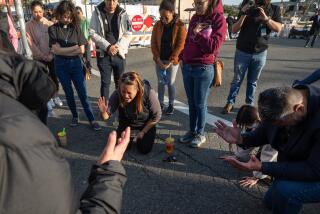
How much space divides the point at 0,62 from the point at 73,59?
301cm

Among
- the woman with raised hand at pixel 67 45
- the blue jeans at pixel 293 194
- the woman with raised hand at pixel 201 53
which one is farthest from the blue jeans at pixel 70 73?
the blue jeans at pixel 293 194

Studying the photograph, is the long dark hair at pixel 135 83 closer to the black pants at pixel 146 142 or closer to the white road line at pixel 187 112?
the black pants at pixel 146 142

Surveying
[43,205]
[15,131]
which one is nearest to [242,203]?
[43,205]

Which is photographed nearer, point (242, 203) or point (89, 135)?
point (242, 203)

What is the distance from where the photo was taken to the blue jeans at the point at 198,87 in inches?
127

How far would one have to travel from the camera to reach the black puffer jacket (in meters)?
0.76

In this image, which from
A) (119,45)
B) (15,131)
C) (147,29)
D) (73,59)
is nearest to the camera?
(15,131)

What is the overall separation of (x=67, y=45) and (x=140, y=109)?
133 centimetres

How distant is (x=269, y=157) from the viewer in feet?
8.68

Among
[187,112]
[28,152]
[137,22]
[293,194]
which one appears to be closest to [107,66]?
[187,112]

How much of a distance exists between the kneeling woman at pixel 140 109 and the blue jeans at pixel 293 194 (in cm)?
161

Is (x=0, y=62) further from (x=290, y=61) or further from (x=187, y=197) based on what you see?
(x=290, y=61)

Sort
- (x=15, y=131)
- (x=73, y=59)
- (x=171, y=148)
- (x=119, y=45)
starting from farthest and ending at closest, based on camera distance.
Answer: (x=119, y=45) < (x=73, y=59) < (x=171, y=148) < (x=15, y=131)

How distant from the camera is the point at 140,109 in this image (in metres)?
3.33
